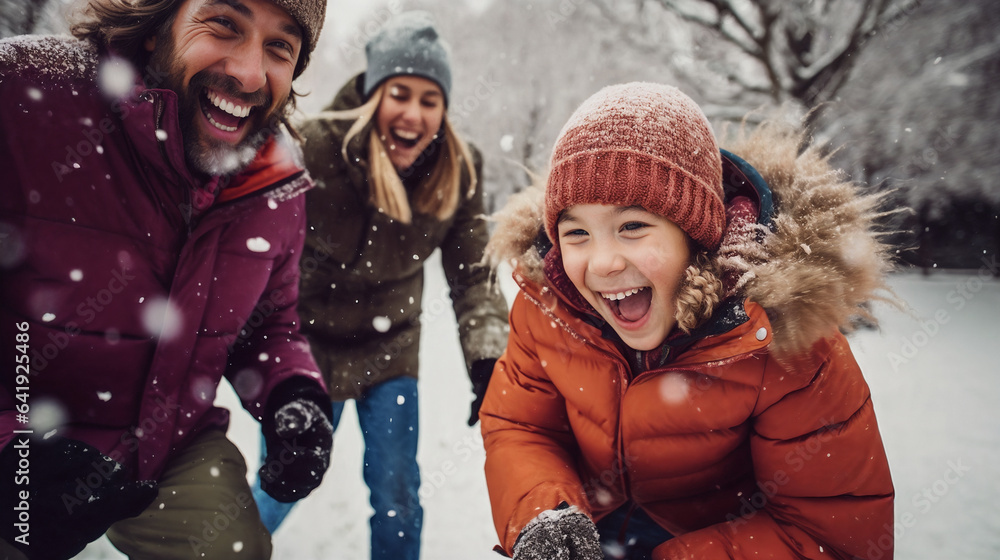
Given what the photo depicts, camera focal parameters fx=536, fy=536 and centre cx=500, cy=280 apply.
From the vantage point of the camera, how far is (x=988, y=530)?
7.70 ft

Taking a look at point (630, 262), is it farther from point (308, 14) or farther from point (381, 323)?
point (381, 323)

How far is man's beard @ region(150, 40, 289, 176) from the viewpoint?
1.24m

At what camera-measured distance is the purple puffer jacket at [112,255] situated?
1160 mm

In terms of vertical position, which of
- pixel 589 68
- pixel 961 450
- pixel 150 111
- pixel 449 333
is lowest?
pixel 961 450

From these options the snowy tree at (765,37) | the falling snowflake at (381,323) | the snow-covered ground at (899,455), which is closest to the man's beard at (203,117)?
the falling snowflake at (381,323)

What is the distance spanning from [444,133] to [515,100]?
19.9 ft

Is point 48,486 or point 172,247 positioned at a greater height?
point 172,247

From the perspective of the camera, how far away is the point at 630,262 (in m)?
1.22

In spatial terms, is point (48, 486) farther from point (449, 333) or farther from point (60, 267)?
point (449, 333)

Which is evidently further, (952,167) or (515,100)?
(515,100)

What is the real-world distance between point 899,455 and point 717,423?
2.48 m

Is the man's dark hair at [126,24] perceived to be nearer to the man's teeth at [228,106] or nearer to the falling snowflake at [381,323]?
the man's teeth at [228,106]

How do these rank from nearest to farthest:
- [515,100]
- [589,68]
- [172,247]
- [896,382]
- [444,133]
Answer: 1. [172,247]
2. [444,133]
3. [896,382]
4. [589,68]
5. [515,100]

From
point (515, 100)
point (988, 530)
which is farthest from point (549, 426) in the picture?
point (515, 100)
